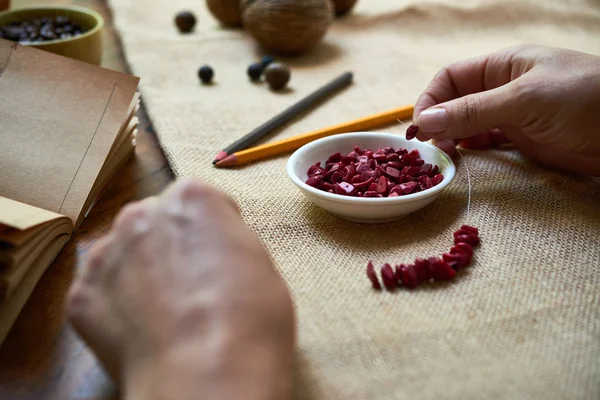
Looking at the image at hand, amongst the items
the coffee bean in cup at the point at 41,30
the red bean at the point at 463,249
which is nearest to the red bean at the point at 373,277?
the red bean at the point at 463,249

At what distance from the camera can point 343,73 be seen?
1.36 meters

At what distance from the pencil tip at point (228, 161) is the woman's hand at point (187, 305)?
0.41 m

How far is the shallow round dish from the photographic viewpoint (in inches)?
44.2

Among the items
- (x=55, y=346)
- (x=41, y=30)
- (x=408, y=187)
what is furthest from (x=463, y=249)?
(x=41, y=30)

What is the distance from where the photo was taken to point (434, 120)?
0.88 meters

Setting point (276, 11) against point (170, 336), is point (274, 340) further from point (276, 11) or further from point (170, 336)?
point (276, 11)

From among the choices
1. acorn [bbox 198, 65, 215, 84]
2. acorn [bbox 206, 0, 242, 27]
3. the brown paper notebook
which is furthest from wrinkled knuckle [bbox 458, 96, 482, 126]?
acorn [bbox 206, 0, 242, 27]

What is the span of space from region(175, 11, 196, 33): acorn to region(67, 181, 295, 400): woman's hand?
3.75ft

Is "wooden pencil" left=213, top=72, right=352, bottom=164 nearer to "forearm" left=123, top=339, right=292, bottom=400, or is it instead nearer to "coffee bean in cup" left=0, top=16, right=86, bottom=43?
"coffee bean in cup" left=0, top=16, right=86, bottom=43

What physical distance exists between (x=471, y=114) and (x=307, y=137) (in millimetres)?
308

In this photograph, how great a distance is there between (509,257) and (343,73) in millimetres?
721

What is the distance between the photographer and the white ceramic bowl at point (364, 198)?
786 mm

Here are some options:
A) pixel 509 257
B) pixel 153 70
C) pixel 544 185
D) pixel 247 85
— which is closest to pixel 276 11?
pixel 247 85

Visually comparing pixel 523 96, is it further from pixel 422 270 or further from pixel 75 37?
pixel 75 37
